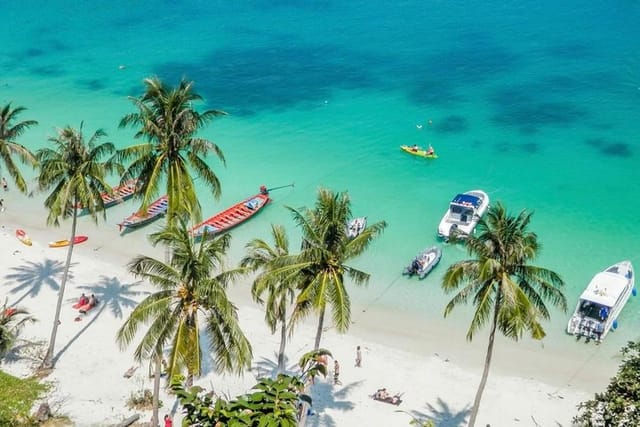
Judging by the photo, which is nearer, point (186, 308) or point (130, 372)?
point (186, 308)

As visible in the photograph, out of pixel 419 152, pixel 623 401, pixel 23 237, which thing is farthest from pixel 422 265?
pixel 23 237

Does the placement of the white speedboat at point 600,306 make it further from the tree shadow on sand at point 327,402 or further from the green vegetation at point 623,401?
the green vegetation at point 623,401

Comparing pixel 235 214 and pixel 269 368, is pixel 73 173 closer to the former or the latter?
pixel 269 368

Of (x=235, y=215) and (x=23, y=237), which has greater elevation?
(x=235, y=215)

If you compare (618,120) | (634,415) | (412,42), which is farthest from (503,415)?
(412,42)

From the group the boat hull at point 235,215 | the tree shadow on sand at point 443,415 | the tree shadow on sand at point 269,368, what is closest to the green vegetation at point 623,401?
the tree shadow on sand at point 443,415

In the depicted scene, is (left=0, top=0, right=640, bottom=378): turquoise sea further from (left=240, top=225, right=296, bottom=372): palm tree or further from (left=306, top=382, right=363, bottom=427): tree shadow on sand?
(left=240, top=225, right=296, bottom=372): palm tree

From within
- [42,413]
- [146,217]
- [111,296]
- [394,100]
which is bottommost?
[42,413]

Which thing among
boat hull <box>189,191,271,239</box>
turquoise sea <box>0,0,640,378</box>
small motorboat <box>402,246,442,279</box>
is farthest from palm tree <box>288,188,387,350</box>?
boat hull <box>189,191,271,239</box>
